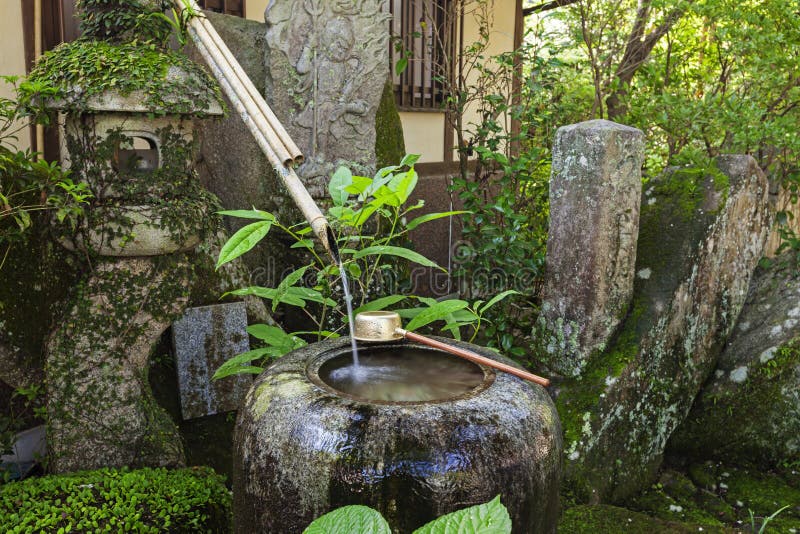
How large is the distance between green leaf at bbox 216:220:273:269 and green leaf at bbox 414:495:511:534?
1.12 meters

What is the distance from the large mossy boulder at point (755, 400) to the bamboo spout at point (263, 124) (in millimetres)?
2980

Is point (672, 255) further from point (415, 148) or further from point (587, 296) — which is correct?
point (415, 148)

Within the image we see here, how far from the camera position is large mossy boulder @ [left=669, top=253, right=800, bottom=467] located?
409 cm

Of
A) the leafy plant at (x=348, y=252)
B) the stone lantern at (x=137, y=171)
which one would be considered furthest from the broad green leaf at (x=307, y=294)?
the stone lantern at (x=137, y=171)

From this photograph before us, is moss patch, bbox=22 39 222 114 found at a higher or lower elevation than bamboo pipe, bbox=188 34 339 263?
higher

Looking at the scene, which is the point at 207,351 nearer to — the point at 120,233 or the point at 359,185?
the point at 120,233

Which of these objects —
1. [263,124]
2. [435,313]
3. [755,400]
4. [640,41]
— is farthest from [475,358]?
[640,41]

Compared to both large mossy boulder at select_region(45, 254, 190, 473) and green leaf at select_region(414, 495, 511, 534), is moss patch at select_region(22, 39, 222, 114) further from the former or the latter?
green leaf at select_region(414, 495, 511, 534)

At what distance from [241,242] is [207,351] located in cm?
177

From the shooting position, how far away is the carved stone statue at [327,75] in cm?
449

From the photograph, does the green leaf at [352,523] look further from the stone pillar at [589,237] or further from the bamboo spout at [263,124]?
the stone pillar at [589,237]

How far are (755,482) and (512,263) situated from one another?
74.6 inches

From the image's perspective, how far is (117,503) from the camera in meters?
2.65

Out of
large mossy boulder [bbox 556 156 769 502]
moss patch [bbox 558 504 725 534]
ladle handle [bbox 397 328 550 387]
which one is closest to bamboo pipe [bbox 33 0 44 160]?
ladle handle [bbox 397 328 550 387]
